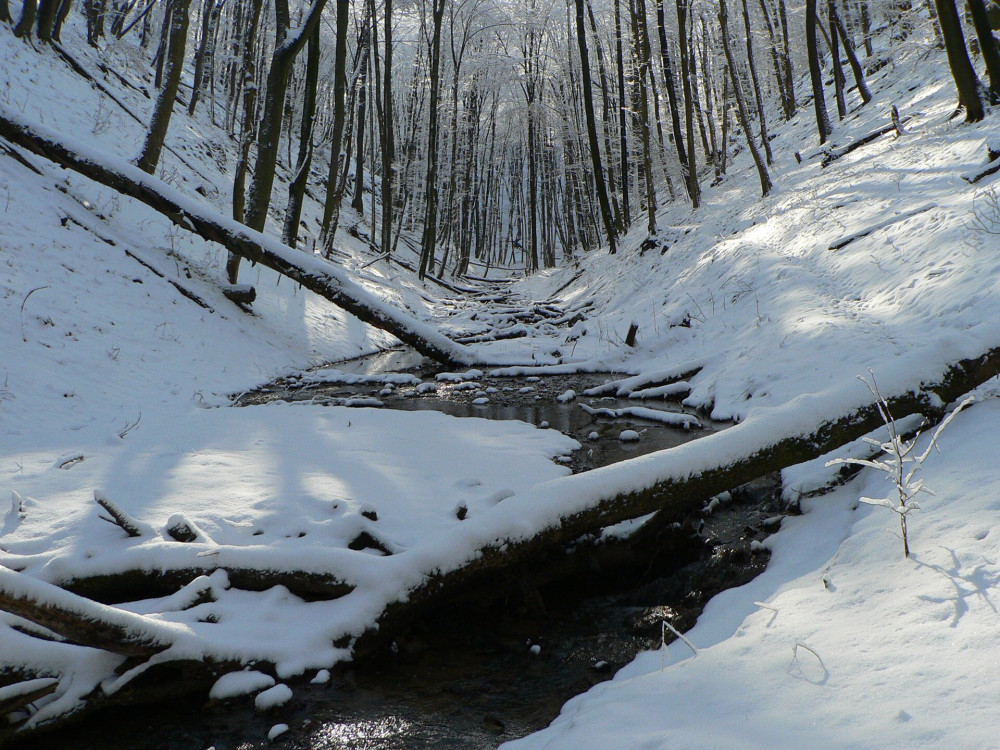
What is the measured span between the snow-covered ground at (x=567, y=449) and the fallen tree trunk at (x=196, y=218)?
2.27 feet

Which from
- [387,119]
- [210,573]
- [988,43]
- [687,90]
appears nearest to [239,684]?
[210,573]

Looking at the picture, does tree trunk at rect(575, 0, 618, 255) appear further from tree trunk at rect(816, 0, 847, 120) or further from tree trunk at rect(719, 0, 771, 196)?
tree trunk at rect(816, 0, 847, 120)

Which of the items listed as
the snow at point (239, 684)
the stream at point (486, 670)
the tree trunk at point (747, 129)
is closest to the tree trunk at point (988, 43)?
the tree trunk at point (747, 129)

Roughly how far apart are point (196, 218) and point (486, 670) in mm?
7507

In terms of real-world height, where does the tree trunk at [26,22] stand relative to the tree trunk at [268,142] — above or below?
above

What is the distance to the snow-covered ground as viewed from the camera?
166cm

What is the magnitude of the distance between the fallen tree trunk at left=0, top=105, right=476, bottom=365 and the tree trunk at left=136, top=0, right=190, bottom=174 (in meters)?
1.68

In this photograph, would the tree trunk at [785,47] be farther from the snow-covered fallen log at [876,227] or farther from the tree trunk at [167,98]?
the tree trunk at [167,98]

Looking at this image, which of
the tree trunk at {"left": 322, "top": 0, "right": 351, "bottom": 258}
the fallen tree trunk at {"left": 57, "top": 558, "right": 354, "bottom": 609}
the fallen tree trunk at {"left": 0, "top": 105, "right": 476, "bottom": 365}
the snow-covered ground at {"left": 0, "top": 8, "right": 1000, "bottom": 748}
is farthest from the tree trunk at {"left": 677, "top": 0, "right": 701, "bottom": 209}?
the fallen tree trunk at {"left": 57, "top": 558, "right": 354, "bottom": 609}

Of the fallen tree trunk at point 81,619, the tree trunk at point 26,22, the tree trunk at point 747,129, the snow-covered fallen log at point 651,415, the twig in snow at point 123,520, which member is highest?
the tree trunk at point 26,22

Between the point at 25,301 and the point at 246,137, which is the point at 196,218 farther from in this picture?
the point at 246,137

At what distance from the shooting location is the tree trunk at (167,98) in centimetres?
920

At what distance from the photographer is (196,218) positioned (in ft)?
25.5

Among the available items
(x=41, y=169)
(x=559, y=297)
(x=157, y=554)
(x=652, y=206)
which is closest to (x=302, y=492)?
(x=157, y=554)
